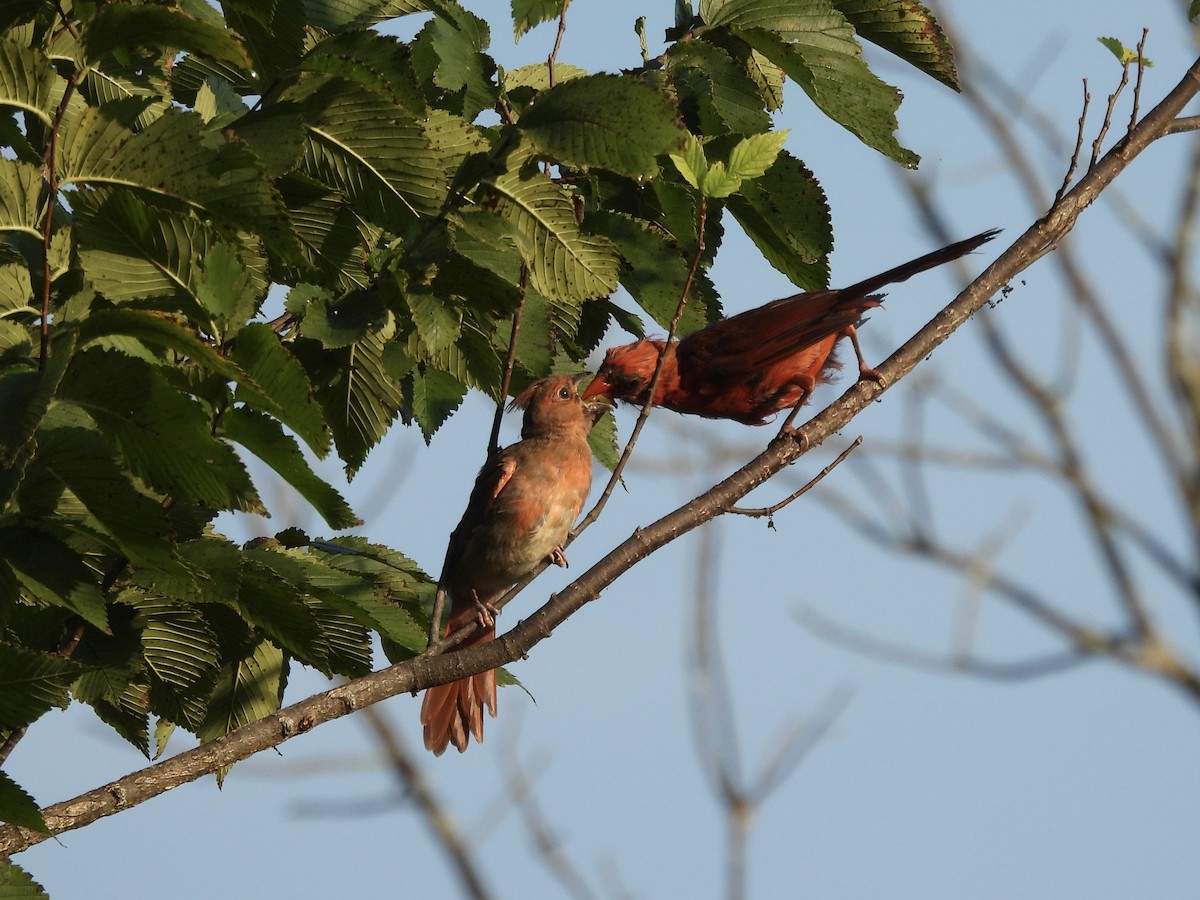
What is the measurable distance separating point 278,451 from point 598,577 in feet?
2.84

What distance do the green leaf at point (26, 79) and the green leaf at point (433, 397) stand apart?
1.07 m

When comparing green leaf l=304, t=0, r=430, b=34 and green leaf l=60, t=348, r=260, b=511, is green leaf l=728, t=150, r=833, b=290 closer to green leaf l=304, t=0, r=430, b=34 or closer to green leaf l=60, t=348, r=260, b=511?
green leaf l=304, t=0, r=430, b=34

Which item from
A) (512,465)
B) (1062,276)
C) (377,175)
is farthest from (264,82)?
(1062,276)

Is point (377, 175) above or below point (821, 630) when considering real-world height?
below

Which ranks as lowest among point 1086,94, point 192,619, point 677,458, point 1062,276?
point 192,619

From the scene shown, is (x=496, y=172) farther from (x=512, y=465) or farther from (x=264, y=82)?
(x=512, y=465)

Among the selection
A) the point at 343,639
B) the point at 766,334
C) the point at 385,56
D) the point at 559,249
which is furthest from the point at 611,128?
the point at 766,334

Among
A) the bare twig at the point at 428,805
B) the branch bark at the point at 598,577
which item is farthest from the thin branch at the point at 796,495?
the bare twig at the point at 428,805

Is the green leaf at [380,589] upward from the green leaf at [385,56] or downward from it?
downward

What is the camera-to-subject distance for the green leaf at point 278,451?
7.88 feet

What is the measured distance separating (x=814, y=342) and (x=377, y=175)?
8.74 feet

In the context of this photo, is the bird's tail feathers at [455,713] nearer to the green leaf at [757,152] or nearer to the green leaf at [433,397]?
the green leaf at [433,397]

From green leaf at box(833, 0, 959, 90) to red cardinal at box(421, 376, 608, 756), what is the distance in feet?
6.04

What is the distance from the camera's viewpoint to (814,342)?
520cm
